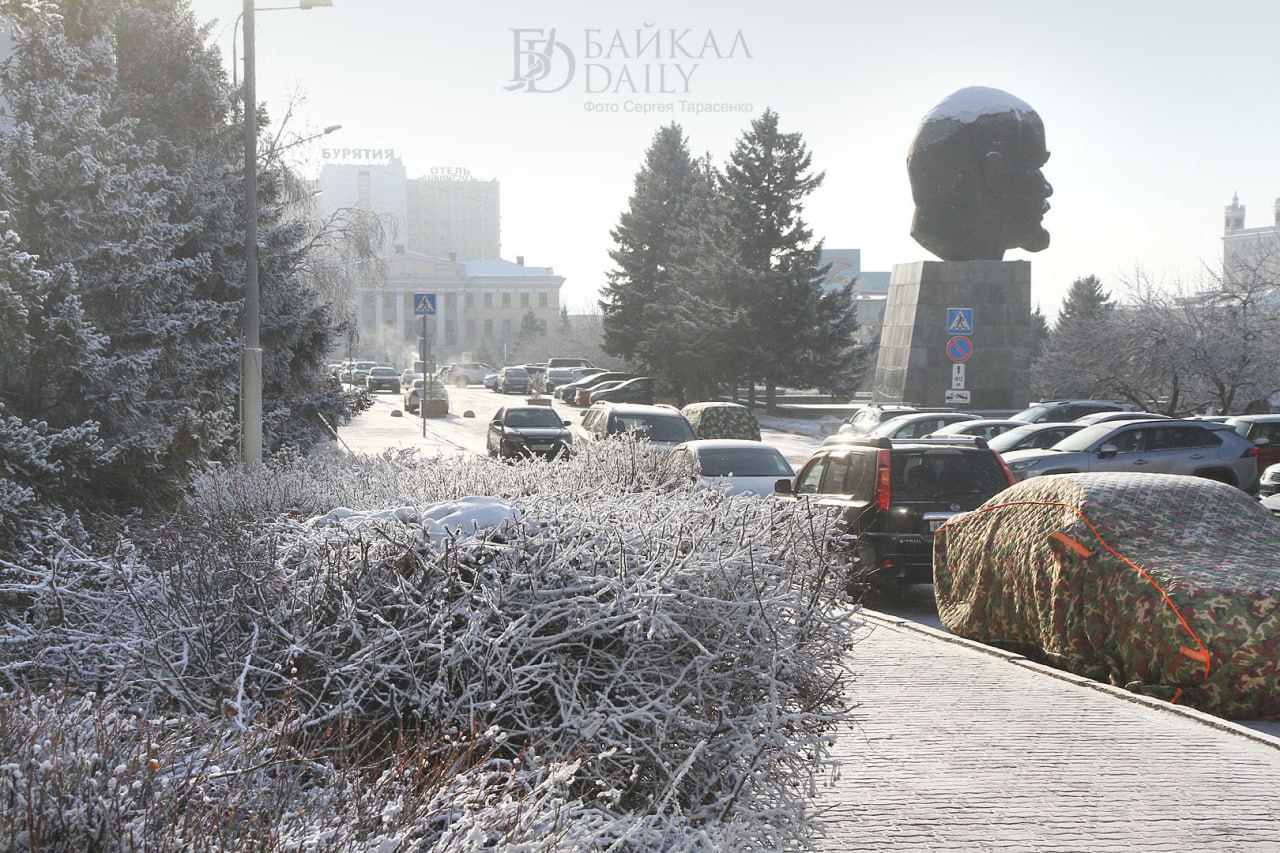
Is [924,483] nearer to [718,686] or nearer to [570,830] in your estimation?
[718,686]

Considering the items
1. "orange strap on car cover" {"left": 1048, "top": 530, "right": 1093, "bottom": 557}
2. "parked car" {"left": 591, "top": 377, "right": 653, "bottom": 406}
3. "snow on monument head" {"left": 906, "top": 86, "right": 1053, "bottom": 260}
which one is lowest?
"parked car" {"left": 591, "top": 377, "right": 653, "bottom": 406}

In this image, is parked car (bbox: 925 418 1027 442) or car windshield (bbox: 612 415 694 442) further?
parked car (bbox: 925 418 1027 442)

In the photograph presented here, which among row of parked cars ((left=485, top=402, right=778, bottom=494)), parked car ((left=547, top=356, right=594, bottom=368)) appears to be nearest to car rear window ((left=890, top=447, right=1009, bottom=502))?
row of parked cars ((left=485, top=402, right=778, bottom=494))

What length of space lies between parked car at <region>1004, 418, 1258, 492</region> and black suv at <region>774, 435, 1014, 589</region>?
716cm

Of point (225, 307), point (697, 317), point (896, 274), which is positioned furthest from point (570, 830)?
point (697, 317)

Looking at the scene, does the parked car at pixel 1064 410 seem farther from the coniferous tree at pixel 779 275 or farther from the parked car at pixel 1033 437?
the coniferous tree at pixel 779 275

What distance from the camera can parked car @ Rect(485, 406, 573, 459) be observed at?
24594 millimetres

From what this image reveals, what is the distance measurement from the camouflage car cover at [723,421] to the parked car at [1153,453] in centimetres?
819

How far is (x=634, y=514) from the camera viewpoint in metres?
→ 5.12

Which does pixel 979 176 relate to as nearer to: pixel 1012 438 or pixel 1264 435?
pixel 1264 435

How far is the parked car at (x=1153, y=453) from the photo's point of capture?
19422 mm

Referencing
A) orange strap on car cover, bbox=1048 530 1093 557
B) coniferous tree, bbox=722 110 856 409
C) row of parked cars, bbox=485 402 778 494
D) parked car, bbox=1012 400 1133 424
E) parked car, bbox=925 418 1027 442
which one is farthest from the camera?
coniferous tree, bbox=722 110 856 409

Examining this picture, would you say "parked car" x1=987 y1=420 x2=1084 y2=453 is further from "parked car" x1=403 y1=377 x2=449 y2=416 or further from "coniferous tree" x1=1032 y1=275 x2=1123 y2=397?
"parked car" x1=403 y1=377 x2=449 y2=416

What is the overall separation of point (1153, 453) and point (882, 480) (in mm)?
9400
